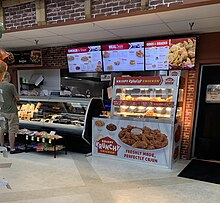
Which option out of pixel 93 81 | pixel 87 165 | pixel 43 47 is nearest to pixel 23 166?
pixel 87 165

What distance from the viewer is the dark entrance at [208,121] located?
4469 mm

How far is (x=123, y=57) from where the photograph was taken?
16.3 feet

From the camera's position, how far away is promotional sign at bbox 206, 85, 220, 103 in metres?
4.44

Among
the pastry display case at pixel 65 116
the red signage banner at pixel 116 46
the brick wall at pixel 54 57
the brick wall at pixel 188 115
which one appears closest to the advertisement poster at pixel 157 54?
the red signage banner at pixel 116 46

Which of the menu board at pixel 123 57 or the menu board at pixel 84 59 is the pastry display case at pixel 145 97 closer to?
the menu board at pixel 123 57

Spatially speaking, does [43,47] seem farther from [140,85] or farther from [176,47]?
[176,47]

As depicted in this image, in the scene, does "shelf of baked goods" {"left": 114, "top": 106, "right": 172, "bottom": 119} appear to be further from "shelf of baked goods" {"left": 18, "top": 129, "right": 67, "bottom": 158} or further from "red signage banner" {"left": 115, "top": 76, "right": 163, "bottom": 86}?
"shelf of baked goods" {"left": 18, "top": 129, "right": 67, "bottom": 158}

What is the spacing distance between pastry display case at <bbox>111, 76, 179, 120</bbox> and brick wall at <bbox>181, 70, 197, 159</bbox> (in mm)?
652

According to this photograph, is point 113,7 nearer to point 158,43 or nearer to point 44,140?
point 158,43

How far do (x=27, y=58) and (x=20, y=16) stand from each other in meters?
1.87

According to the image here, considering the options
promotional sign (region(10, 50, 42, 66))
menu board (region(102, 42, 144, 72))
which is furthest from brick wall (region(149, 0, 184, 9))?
promotional sign (region(10, 50, 42, 66))

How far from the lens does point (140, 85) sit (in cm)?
428

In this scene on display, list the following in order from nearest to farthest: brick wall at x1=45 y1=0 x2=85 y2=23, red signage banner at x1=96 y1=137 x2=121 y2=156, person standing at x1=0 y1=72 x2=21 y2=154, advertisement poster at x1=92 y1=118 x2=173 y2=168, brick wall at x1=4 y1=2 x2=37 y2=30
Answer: brick wall at x1=45 y1=0 x2=85 y2=23
advertisement poster at x1=92 y1=118 x2=173 y2=168
brick wall at x1=4 y1=2 x2=37 y2=30
red signage banner at x1=96 y1=137 x2=121 y2=156
person standing at x1=0 y1=72 x2=21 y2=154

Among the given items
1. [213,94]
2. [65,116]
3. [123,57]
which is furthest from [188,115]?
[65,116]
